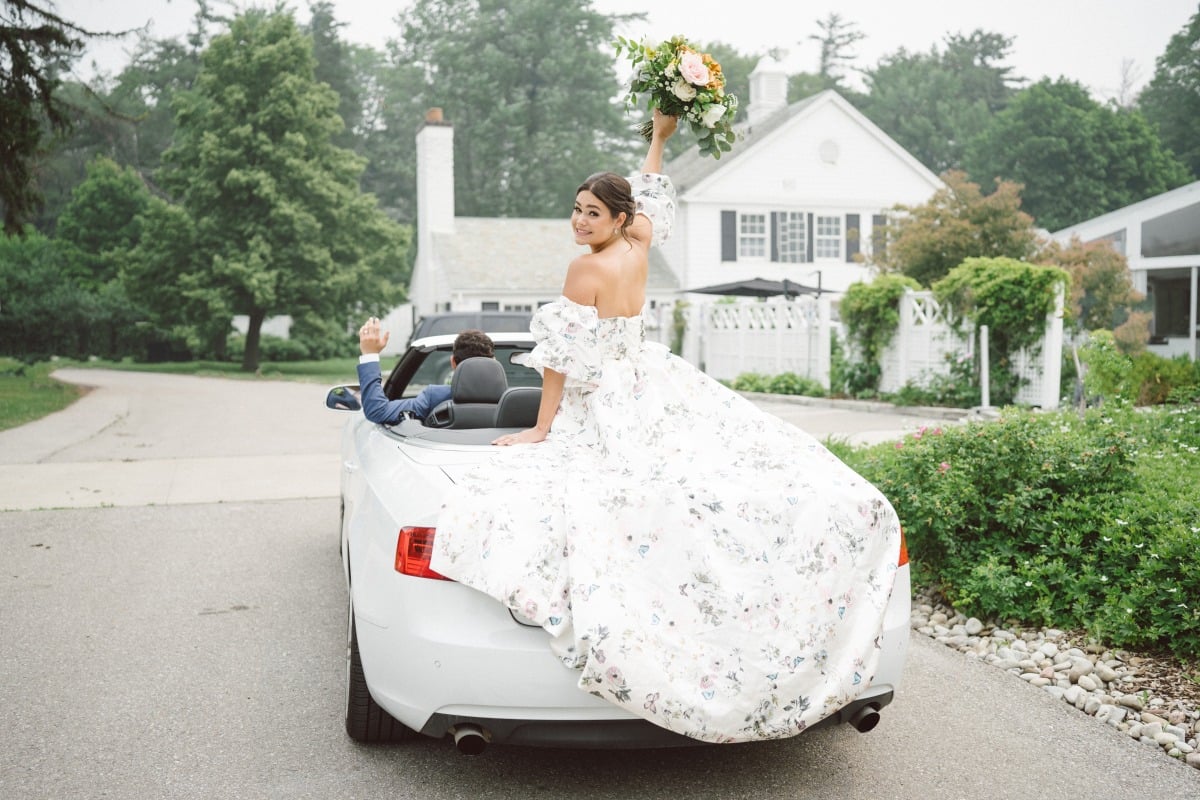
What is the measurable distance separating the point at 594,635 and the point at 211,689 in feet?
7.38

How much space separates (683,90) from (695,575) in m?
2.02

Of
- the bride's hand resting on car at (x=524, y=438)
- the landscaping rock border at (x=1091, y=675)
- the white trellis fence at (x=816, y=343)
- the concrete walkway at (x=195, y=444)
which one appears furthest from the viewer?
the white trellis fence at (x=816, y=343)

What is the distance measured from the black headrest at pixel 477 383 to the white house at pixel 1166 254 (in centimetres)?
Answer: 2081

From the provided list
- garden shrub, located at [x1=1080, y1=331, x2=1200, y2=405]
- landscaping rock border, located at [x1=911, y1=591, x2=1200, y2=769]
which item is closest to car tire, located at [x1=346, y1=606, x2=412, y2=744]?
landscaping rock border, located at [x1=911, y1=591, x2=1200, y2=769]

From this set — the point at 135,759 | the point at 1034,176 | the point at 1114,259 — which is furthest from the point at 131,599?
the point at 1034,176

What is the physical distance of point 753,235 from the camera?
33.8 meters

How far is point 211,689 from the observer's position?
461 cm

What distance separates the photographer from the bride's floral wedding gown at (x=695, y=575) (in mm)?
3154

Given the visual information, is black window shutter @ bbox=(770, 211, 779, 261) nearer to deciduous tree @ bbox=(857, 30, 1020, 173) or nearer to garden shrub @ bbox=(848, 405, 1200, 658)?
garden shrub @ bbox=(848, 405, 1200, 658)

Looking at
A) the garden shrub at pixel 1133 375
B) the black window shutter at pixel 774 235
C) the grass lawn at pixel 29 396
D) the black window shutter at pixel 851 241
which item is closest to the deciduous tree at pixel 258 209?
the grass lawn at pixel 29 396

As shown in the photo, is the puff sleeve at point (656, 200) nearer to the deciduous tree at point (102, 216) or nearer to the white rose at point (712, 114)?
the white rose at point (712, 114)

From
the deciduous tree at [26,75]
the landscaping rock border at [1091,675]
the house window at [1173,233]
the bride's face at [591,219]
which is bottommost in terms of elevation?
the landscaping rock border at [1091,675]

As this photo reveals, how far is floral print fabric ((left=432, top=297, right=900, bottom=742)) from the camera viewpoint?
10.3 feet

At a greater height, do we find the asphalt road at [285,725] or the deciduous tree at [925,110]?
the deciduous tree at [925,110]
